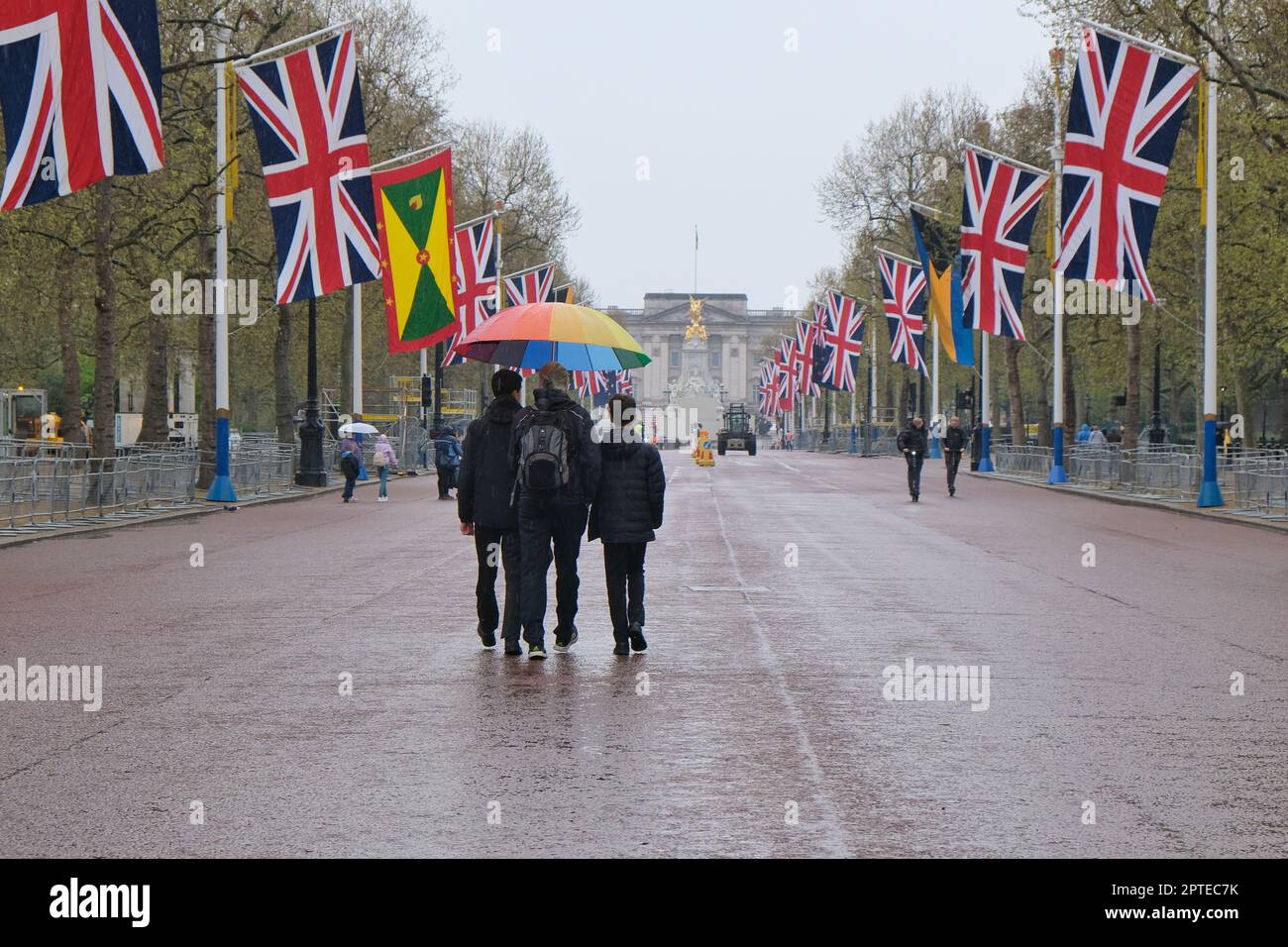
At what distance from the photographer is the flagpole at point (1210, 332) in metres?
30.3

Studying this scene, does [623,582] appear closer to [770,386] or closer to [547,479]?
[547,479]

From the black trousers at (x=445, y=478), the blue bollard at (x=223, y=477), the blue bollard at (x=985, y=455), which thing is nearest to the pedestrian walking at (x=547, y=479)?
the blue bollard at (x=223, y=477)

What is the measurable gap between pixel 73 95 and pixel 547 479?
35.2ft

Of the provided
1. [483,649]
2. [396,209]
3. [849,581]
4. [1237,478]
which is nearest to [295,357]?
[396,209]

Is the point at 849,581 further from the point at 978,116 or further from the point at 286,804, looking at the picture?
the point at 978,116

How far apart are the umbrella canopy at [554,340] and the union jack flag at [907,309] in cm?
4491

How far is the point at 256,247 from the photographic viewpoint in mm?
49531

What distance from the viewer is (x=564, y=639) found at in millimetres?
12516

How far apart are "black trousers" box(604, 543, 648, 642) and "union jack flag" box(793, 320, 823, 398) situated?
69407mm

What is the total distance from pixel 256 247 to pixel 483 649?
39182mm

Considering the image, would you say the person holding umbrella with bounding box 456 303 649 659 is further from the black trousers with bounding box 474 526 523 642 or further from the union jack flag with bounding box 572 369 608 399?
the union jack flag with bounding box 572 369 608 399

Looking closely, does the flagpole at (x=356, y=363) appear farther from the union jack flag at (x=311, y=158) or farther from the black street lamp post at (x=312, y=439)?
the union jack flag at (x=311, y=158)

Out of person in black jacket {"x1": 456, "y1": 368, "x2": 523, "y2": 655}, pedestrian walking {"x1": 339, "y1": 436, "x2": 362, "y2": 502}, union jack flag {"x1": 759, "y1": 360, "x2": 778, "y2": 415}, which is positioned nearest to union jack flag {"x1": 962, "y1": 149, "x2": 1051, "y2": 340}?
pedestrian walking {"x1": 339, "y1": 436, "x2": 362, "y2": 502}

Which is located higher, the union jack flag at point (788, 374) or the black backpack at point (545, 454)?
the union jack flag at point (788, 374)
